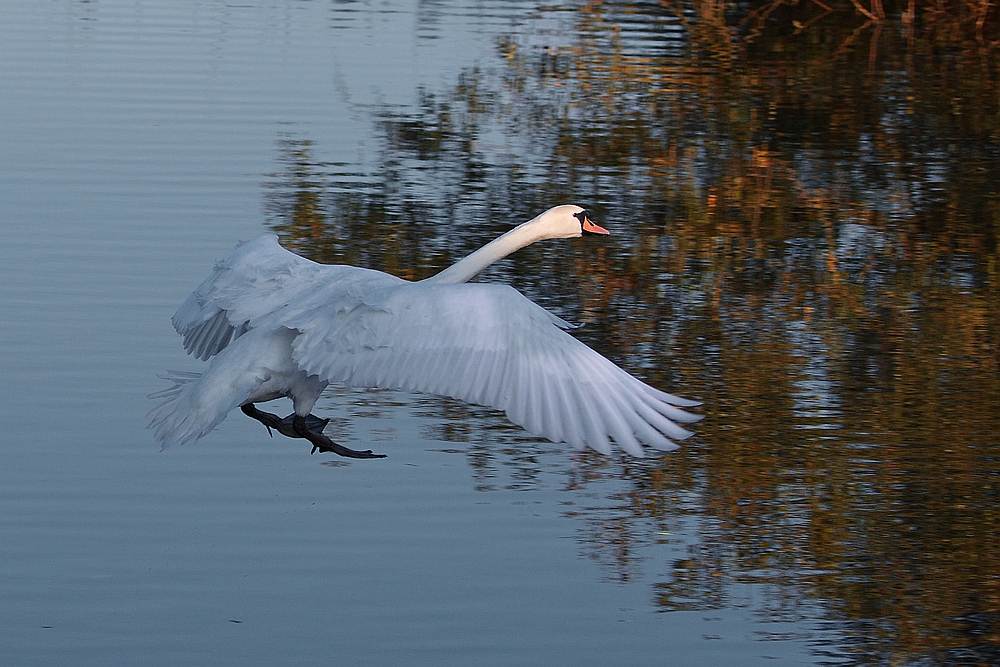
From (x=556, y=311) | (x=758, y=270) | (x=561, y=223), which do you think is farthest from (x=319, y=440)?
(x=758, y=270)

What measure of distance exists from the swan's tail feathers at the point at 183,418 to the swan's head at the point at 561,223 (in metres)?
2.03

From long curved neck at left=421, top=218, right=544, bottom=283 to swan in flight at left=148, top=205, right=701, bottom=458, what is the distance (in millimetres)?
15

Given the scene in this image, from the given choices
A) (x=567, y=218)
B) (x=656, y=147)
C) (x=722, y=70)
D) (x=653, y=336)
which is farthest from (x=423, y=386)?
(x=722, y=70)

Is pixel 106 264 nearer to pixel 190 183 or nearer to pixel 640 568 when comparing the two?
pixel 190 183

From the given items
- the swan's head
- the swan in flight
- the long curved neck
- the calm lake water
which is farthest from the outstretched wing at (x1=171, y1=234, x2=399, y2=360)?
the swan's head

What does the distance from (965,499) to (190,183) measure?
287 inches

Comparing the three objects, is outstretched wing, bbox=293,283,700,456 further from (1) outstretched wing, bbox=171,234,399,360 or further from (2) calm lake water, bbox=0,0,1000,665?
(2) calm lake water, bbox=0,0,1000,665

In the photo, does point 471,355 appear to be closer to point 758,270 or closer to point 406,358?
point 406,358

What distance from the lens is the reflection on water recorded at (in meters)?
7.37

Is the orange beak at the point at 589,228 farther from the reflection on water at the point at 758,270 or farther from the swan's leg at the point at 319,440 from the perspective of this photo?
the swan's leg at the point at 319,440

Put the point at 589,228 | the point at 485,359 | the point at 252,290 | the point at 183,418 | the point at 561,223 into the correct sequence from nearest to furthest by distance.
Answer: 1. the point at 485,359
2. the point at 183,418
3. the point at 252,290
4. the point at 561,223
5. the point at 589,228

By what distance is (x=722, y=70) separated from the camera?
19.2m

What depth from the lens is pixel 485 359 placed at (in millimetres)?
6098

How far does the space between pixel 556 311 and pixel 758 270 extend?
5.96 feet
